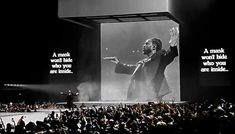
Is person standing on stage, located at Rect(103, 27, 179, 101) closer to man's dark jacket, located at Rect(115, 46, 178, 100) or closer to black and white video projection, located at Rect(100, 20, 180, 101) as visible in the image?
man's dark jacket, located at Rect(115, 46, 178, 100)

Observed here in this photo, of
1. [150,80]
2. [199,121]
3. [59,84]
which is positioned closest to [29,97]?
[59,84]

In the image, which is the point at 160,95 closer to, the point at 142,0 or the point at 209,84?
the point at 209,84

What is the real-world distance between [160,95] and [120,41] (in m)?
4.08

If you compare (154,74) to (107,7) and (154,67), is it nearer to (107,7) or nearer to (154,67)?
(154,67)

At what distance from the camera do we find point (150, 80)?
24641 millimetres

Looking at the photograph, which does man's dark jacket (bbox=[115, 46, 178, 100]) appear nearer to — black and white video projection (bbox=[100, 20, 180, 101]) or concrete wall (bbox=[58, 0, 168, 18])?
black and white video projection (bbox=[100, 20, 180, 101])

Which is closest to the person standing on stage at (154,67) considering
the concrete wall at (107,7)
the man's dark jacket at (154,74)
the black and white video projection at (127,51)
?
the man's dark jacket at (154,74)

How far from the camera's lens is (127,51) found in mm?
25438

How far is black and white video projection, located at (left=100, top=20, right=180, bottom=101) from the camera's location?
972 inches

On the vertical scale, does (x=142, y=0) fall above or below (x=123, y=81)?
above

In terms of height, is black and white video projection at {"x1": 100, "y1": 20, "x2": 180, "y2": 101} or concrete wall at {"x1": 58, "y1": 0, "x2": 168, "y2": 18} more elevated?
concrete wall at {"x1": 58, "y1": 0, "x2": 168, "y2": 18}

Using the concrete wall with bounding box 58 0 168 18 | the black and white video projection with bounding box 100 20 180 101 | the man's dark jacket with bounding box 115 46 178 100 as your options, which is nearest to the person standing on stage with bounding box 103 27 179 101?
the man's dark jacket with bounding box 115 46 178 100

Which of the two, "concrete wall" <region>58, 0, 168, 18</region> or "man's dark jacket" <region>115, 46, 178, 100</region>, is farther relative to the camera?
"man's dark jacket" <region>115, 46, 178, 100</region>

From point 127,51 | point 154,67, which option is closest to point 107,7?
point 127,51
